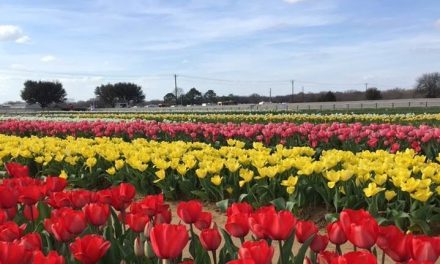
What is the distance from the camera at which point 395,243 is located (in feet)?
5.95

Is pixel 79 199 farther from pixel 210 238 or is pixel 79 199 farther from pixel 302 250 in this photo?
pixel 302 250

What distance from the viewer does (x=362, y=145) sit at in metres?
9.47

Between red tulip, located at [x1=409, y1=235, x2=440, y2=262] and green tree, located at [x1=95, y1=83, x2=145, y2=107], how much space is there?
105m

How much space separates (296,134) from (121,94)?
9673 cm

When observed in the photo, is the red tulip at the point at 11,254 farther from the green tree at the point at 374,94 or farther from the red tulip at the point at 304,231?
the green tree at the point at 374,94

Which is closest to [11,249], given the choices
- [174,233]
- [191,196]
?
[174,233]

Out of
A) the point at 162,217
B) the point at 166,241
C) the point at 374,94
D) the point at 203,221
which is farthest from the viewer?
the point at 374,94

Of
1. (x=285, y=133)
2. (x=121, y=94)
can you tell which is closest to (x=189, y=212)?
(x=285, y=133)

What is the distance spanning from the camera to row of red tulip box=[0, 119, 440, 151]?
9.06 metres

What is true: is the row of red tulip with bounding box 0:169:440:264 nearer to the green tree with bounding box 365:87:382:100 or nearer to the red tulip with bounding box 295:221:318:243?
the red tulip with bounding box 295:221:318:243

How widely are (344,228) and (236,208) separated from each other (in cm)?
52

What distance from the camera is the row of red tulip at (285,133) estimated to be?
9062 mm

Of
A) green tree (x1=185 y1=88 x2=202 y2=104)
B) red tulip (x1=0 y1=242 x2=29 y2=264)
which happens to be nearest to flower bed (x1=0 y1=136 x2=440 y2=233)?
red tulip (x1=0 y1=242 x2=29 y2=264)

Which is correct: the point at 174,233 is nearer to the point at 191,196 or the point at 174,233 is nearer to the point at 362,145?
the point at 191,196
